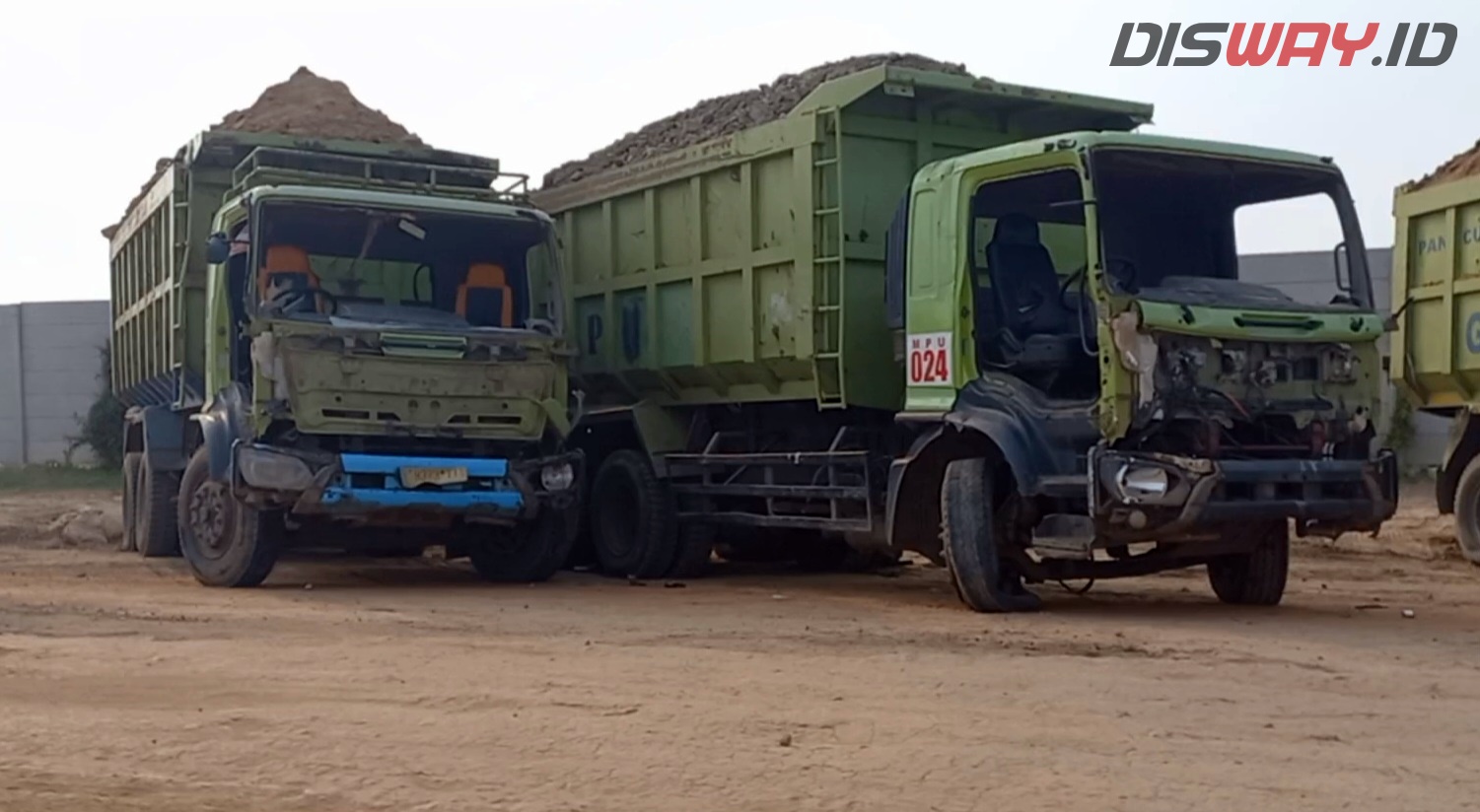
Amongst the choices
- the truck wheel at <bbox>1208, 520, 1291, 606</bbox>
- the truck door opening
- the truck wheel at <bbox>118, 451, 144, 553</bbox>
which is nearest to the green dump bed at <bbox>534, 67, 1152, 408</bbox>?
the truck door opening

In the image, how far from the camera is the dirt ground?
5.22m

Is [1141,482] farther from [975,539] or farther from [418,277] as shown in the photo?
[418,277]

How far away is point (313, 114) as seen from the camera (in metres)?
17.0

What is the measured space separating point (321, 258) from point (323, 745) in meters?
6.61

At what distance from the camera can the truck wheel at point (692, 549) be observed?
42.5 ft

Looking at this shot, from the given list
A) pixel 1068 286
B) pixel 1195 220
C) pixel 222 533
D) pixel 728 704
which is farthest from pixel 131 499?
pixel 728 704

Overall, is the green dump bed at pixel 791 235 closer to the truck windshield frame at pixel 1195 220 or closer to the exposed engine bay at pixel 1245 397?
the truck windshield frame at pixel 1195 220

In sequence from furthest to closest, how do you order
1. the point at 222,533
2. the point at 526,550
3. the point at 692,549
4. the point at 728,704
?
the point at 692,549 < the point at 526,550 < the point at 222,533 < the point at 728,704

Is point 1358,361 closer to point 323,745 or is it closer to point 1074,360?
point 1074,360

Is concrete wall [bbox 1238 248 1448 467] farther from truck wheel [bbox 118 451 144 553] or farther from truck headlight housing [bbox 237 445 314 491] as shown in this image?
truck wheel [bbox 118 451 144 553]

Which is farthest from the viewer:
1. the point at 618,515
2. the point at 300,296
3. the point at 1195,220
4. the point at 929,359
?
the point at 618,515

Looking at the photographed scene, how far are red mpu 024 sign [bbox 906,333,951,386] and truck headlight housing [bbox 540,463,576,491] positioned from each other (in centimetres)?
270

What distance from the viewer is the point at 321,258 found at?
11.8 metres

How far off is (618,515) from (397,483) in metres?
2.59
